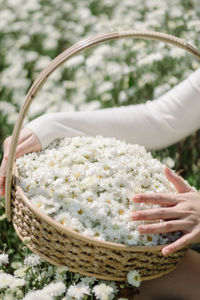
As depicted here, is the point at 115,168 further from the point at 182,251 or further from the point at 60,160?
the point at 182,251

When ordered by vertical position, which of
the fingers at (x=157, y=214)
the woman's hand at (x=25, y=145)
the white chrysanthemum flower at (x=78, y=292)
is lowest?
the white chrysanthemum flower at (x=78, y=292)

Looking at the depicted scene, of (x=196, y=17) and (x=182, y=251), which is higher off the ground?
(x=196, y=17)

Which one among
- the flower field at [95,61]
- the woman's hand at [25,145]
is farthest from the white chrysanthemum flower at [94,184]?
the flower field at [95,61]

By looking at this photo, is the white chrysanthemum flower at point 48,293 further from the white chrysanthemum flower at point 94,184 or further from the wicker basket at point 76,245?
the white chrysanthemum flower at point 94,184

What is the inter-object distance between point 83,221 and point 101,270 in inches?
4.5

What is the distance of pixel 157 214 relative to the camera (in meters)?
0.93

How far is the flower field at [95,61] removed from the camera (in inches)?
77.0

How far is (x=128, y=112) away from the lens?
138 cm

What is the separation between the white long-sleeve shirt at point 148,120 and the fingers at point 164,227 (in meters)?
0.42

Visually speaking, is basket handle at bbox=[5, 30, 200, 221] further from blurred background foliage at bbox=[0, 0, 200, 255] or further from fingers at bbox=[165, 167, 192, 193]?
blurred background foliage at bbox=[0, 0, 200, 255]

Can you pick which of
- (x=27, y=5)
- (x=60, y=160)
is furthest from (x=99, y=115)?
(x=27, y=5)

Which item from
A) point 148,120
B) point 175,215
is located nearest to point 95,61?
point 148,120

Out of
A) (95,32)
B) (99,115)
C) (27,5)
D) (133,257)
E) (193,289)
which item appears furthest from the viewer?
(27,5)

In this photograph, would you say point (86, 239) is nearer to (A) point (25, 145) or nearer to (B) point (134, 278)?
(B) point (134, 278)
